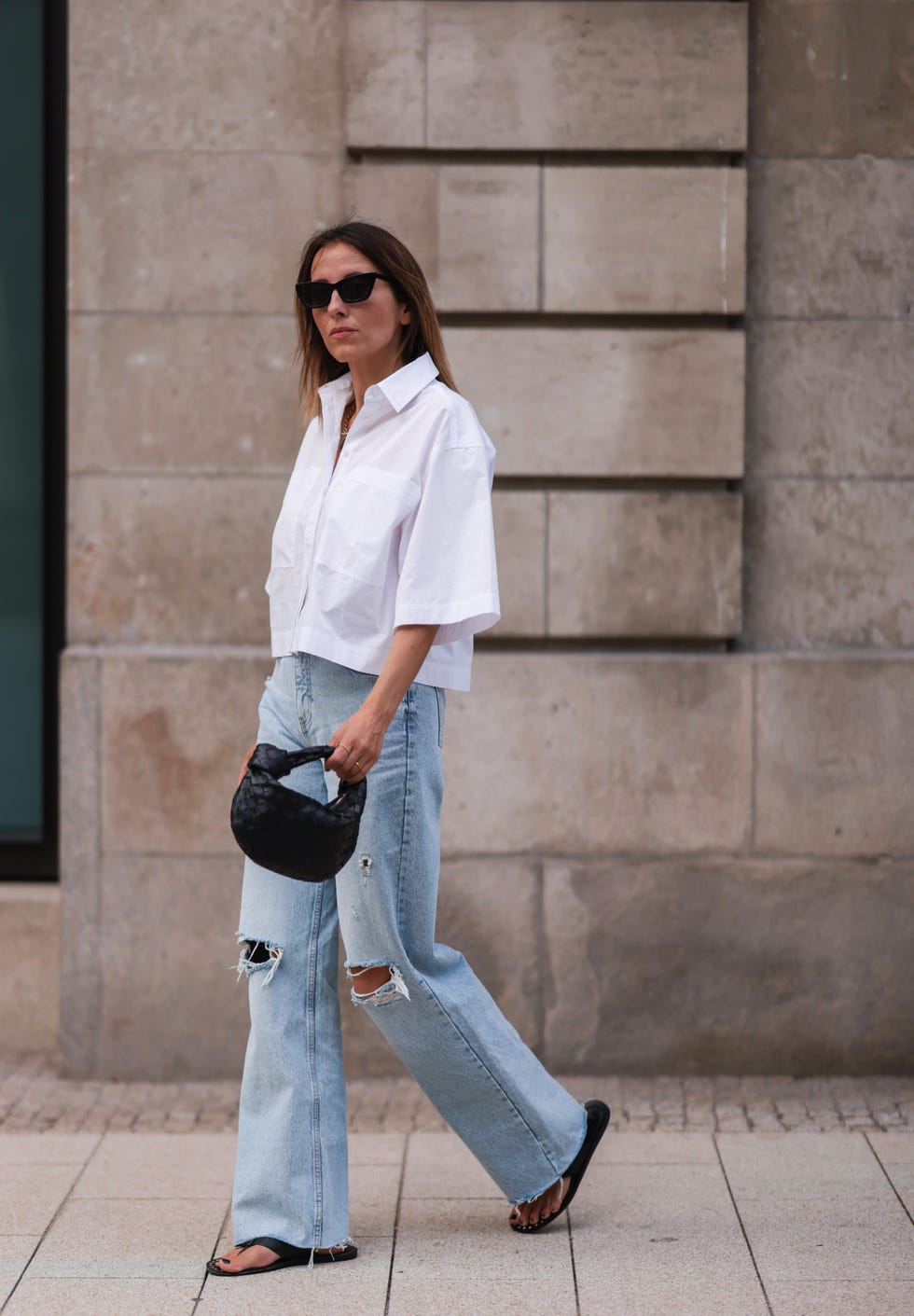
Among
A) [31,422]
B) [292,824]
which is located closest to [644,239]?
[31,422]

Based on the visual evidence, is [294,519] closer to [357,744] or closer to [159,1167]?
[357,744]

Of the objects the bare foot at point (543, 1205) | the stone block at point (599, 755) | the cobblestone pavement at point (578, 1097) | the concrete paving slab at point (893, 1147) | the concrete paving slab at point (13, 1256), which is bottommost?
the cobblestone pavement at point (578, 1097)

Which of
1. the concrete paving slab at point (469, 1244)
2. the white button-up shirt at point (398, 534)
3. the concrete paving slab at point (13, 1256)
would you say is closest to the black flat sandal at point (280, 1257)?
the concrete paving slab at point (469, 1244)

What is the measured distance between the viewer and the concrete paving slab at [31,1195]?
3629 mm

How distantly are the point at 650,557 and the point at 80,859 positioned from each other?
1982mm

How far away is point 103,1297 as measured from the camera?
3.19 m

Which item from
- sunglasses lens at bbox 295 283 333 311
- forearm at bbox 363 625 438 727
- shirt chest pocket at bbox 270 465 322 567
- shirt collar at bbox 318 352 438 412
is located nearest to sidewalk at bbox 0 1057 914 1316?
forearm at bbox 363 625 438 727

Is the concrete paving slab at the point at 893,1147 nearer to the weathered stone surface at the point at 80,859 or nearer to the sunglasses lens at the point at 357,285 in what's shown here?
the weathered stone surface at the point at 80,859

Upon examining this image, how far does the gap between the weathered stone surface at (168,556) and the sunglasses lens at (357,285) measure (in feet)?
5.67

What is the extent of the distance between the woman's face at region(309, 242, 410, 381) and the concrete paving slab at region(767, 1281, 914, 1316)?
205 cm

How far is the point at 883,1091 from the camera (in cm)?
472

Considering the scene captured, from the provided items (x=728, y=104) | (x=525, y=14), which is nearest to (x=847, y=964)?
(x=728, y=104)

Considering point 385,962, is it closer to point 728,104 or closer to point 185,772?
point 185,772

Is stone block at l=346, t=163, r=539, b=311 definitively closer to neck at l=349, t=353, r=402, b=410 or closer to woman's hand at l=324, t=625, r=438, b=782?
neck at l=349, t=353, r=402, b=410
